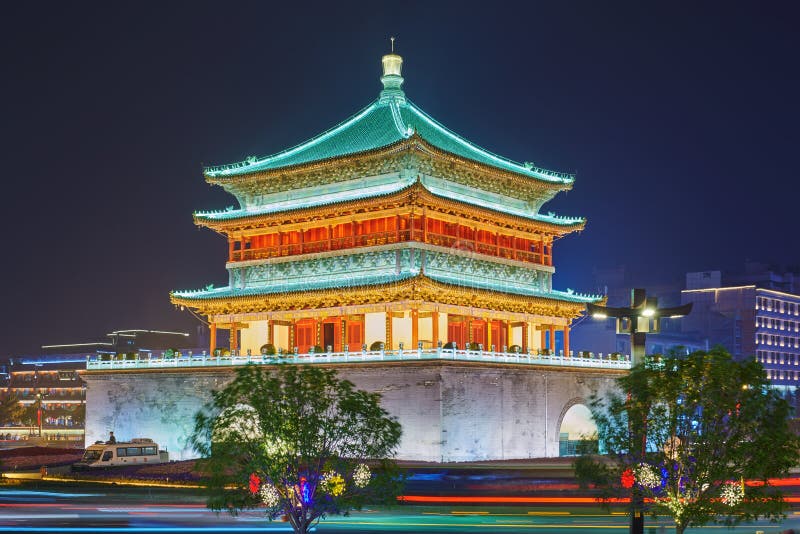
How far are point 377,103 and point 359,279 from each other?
38.9 feet

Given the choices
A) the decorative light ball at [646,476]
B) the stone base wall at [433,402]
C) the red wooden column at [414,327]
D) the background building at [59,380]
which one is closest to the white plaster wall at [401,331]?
the red wooden column at [414,327]

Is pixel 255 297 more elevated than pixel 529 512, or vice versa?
pixel 255 297

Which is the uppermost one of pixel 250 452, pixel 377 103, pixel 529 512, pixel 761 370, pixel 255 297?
pixel 377 103

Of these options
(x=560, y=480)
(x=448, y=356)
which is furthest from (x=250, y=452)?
(x=448, y=356)

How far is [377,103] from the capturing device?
5838 centimetres

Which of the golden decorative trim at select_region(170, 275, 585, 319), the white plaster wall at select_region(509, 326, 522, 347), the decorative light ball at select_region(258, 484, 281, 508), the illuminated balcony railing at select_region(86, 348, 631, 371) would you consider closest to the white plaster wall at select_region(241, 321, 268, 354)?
the golden decorative trim at select_region(170, 275, 585, 319)

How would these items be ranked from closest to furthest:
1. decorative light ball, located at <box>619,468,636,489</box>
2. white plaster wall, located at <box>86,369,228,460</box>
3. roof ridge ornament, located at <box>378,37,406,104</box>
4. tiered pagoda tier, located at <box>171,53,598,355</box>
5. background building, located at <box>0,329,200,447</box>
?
decorative light ball, located at <box>619,468,636,489</box> → tiered pagoda tier, located at <box>171,53,598,355</box> → white plaster wall, located at <box>86,369,228,460</box> → roof ridge ornament, located at <box>378,37,406,104</box> → background building, located at <box>0,329,200,447</box>

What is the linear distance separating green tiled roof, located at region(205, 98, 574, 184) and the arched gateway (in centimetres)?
12

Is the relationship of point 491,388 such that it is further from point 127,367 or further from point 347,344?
point 127,367

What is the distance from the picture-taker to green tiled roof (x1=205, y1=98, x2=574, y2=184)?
179 feet

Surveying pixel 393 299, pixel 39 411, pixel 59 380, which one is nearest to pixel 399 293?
pixel 393 299

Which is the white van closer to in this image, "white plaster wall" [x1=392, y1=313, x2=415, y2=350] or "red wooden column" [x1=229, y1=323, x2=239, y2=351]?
"red wooden column" [x1=229, y1=323, x2=239, y2=351]

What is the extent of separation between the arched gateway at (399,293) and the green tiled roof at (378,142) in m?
0.12

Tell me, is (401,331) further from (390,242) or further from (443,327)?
(390,242)
